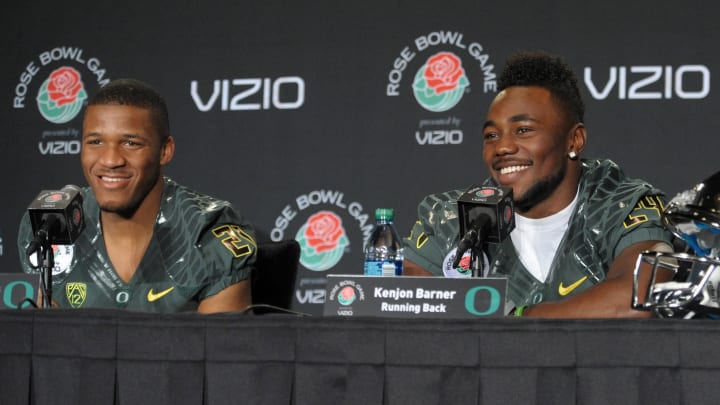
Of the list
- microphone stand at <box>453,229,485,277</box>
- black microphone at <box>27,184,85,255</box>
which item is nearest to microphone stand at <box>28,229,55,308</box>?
black microphone at <box>27,184,85,255</box>

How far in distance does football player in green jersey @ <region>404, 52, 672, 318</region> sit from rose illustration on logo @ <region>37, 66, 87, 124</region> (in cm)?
213

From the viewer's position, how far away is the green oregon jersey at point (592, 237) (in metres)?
1.92

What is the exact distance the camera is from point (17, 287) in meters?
1.69

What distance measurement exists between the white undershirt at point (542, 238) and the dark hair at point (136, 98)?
816 millimetres

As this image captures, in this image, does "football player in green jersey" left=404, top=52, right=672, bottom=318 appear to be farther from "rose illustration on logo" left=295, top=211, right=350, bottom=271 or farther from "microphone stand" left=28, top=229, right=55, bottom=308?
"rose illustration on logo" left=295, top=211, right=350, bottom=271

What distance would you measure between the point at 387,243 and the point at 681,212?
1.31 meters

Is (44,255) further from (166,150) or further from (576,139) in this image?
(576,139)

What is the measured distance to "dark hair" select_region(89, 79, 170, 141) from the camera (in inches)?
83.4

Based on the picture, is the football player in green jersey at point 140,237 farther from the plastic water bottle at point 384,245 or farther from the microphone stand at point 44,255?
the microphone stand at point 44,255

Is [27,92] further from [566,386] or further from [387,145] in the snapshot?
[566,386]

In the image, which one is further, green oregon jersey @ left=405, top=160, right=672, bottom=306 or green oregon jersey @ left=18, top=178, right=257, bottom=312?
green oregon jersey @ left=18, top=178, right=257, bottom=312

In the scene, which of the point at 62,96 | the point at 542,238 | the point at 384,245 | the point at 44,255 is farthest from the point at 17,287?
the point at 62,96

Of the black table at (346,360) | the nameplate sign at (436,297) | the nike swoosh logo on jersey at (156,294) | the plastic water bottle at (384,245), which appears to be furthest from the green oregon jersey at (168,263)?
the black table at (346,360)

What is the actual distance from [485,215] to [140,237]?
95 cm
